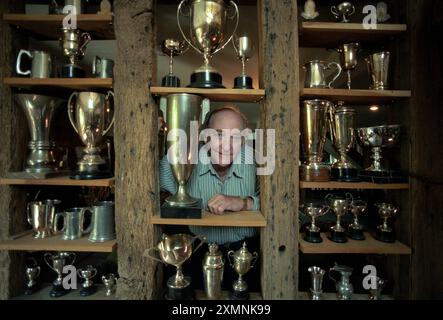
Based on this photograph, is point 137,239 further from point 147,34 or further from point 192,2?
point 192,2

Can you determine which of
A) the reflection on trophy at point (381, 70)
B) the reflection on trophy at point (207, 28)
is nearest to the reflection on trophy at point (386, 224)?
the reflection on trophy at point (381, 70)

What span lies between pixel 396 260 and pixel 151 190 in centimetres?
148

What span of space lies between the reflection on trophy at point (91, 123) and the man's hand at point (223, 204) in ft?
2.02

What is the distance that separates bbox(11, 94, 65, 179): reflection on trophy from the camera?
1.31m

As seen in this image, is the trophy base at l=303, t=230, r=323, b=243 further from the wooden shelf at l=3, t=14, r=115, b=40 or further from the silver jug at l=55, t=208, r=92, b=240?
the wooden shelf at l=3, t=14, r=115, b=40

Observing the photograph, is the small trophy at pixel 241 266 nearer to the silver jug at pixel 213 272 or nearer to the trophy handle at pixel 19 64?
the silver jug at pixel 213 272

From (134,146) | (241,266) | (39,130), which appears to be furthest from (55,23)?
(241,266)

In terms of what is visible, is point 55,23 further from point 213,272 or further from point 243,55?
point 213,272

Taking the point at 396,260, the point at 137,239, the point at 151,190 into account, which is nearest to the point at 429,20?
the point at 396,260

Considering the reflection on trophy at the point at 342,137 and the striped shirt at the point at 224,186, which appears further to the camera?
the striped shirt at the point at 224,186

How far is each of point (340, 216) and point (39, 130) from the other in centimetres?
179

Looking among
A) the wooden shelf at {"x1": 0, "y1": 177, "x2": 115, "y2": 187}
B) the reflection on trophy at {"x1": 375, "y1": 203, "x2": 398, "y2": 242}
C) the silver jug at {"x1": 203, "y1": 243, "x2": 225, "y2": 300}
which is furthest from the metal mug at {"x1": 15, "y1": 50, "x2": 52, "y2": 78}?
the reflection on trophy at {"x1": 375, "y1": 203, "x2": 398, "y2": 242}

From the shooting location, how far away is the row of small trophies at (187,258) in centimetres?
121

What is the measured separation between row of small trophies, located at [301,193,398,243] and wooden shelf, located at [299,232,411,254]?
0.11 ft
